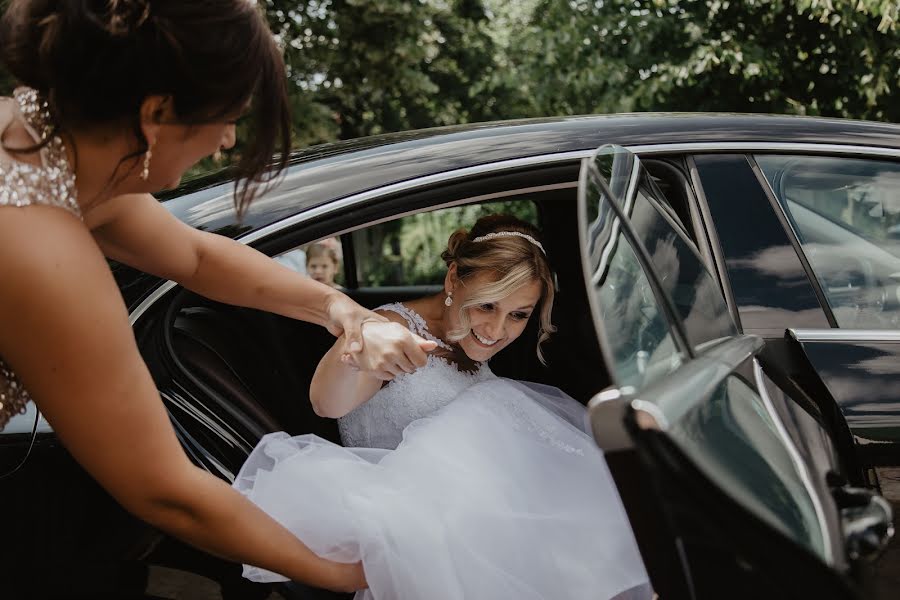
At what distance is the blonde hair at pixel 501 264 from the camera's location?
2352 mm

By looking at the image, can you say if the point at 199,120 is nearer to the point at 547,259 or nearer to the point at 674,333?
the point at 674,333

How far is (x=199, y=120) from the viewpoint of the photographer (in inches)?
47.5

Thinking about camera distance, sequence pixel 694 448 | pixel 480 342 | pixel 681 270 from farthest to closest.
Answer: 1. pixel 480 342
2. pixel 681 270
3. pixel 694 448

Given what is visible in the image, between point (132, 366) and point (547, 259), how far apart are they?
5.12 ft

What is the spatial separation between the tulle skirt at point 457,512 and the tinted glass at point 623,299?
0.59 meters

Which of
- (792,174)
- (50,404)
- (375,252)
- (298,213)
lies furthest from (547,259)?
(375,252)

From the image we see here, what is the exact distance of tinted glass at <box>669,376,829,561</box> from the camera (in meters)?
1.07

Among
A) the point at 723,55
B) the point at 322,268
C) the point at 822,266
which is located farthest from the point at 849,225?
the point at 723,55

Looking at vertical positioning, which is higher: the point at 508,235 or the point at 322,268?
the point at 508,235

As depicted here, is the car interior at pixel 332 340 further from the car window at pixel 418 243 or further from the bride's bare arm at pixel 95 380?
the car window at pixel 418 243

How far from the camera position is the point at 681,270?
157 cm

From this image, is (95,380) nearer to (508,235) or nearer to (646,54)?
A: (508,235)

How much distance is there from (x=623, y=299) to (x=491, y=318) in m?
1.13

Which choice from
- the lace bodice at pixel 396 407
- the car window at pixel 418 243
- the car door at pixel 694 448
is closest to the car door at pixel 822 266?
the car door at pixel 694 448
